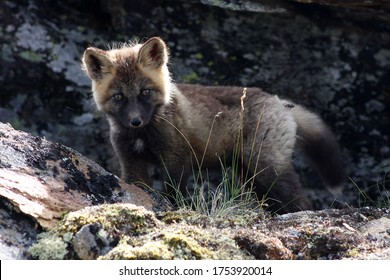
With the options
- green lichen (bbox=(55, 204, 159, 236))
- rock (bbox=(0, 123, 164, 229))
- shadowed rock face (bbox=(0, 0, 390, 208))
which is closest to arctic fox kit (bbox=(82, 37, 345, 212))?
shadowed rock face (bbox=(0, 0, 390, 208))

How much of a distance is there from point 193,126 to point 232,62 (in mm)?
1580

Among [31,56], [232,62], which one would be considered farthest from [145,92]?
[31,56]

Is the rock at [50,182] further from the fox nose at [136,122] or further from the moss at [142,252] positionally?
the fox nose at [136,122]

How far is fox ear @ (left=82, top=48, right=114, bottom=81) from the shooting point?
6.48 m

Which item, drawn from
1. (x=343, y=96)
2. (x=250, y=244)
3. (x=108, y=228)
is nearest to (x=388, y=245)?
(x=250, y=244)

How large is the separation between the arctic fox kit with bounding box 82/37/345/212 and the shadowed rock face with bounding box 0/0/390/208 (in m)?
0.79

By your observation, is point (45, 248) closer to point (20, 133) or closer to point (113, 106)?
point (20, 133)

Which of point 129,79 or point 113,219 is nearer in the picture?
point 113,219

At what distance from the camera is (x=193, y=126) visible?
275 inches

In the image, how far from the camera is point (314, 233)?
14.5ft

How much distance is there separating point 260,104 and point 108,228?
336cm

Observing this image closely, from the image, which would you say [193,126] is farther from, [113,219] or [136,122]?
[113,219]

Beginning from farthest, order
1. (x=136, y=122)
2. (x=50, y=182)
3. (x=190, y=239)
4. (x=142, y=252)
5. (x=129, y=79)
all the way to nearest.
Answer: (x=129, y=79)
(x=136, y=122)
(x=50, y=182)
(x=190, y=239)
(x=142, y=252)

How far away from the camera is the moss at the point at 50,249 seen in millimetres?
4023
